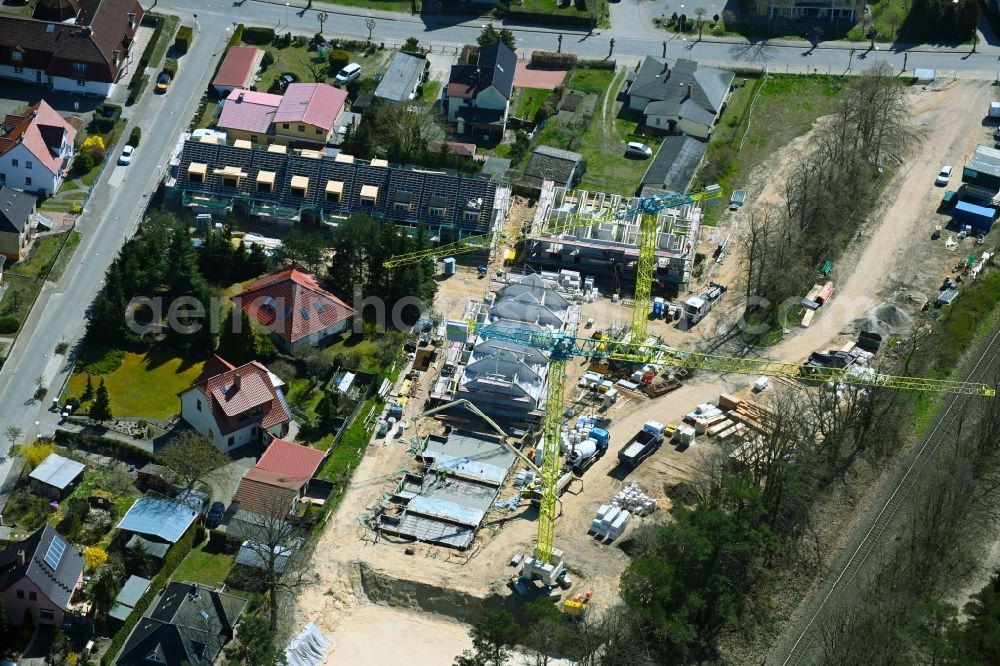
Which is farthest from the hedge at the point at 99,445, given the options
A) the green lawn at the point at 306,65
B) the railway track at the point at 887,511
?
the green lawn at the point at 306,65

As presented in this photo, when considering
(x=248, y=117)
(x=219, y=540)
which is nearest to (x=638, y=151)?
(x=248, y=117)

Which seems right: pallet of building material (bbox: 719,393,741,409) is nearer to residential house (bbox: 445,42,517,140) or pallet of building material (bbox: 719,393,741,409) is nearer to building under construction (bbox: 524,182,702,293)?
building under construction (bbox: 524,182,702,293)

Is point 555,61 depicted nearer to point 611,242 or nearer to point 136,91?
point 611,242

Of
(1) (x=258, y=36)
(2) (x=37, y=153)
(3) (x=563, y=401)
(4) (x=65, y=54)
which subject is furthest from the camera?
(1) (x=258, y=36)

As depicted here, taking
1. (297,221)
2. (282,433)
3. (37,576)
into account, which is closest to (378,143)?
(297,221)

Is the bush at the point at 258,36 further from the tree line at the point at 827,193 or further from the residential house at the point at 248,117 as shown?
the tree line at the point at 827,193
